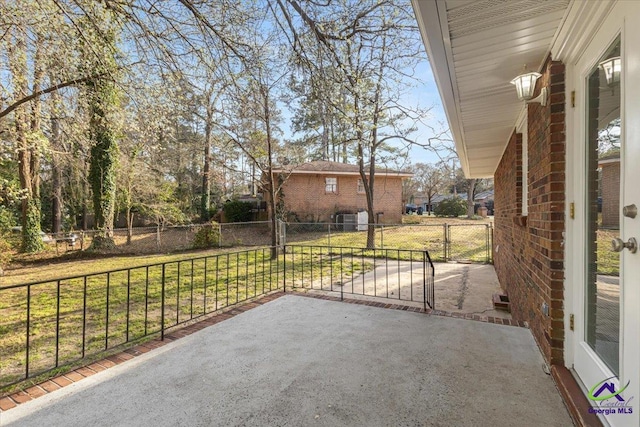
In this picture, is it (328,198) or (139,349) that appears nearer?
(139,349)

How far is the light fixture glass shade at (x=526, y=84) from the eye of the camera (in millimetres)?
2646

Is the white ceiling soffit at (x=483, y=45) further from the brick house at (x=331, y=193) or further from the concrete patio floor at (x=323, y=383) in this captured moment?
the brick house at (x=331, y=193)

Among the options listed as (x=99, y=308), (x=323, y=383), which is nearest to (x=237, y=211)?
(x=99, y=308)

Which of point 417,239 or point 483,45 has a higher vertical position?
point 483,45

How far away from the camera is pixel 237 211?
62.8 ft

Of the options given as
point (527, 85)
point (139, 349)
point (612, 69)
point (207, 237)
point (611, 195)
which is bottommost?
point (139, 349)

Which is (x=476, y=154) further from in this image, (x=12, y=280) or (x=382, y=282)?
(x=12, y=280)

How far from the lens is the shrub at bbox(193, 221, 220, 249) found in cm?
1212

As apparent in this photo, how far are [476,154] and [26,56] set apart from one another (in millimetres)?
8096

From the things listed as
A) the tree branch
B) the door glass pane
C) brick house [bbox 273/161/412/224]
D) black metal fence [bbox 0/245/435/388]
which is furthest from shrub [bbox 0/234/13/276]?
the door glass pane

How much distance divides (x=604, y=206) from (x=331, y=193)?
631 inches

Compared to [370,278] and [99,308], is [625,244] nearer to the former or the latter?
[370,278]

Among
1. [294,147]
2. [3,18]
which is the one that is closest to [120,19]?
[3,18]

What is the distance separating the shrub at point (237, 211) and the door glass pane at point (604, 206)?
18.2 metres
